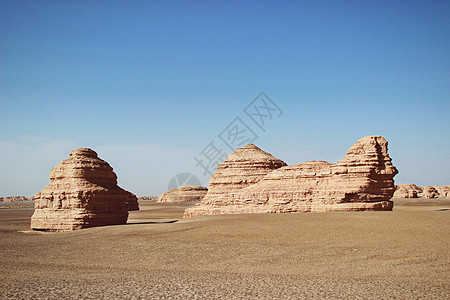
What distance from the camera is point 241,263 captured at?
33.6 feet

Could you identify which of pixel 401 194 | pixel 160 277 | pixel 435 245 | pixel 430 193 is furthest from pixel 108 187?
pixel 430 193

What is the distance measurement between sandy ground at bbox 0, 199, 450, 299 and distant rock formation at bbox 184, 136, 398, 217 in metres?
6.46

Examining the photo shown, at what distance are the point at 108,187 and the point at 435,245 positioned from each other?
52.3ft

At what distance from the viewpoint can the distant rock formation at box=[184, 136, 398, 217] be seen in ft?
77.0

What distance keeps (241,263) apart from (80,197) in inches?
476

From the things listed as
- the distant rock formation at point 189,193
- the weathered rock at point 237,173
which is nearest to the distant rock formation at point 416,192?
the distant rock formation at point 189,193

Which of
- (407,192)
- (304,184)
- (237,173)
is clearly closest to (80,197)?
(304,184)

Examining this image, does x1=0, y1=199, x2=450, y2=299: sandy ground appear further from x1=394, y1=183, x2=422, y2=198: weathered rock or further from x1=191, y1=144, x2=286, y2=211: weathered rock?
x1=394, y1=183, x2=422, y2=198: weathered rock

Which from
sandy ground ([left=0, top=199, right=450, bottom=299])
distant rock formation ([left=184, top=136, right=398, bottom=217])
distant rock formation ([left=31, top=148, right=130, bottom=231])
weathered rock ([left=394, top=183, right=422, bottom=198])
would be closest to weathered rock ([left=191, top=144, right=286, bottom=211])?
distant rock formation ([left=184, top=136, right=398, bottom=217])

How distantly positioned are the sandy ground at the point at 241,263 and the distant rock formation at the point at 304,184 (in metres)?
6.46

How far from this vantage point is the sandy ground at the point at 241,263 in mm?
7391

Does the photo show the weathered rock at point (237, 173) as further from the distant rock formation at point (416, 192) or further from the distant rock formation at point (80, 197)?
the distant rock formation at point (416, 192)

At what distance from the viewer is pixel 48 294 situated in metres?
7.21

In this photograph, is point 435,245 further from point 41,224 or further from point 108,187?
point 41,224
